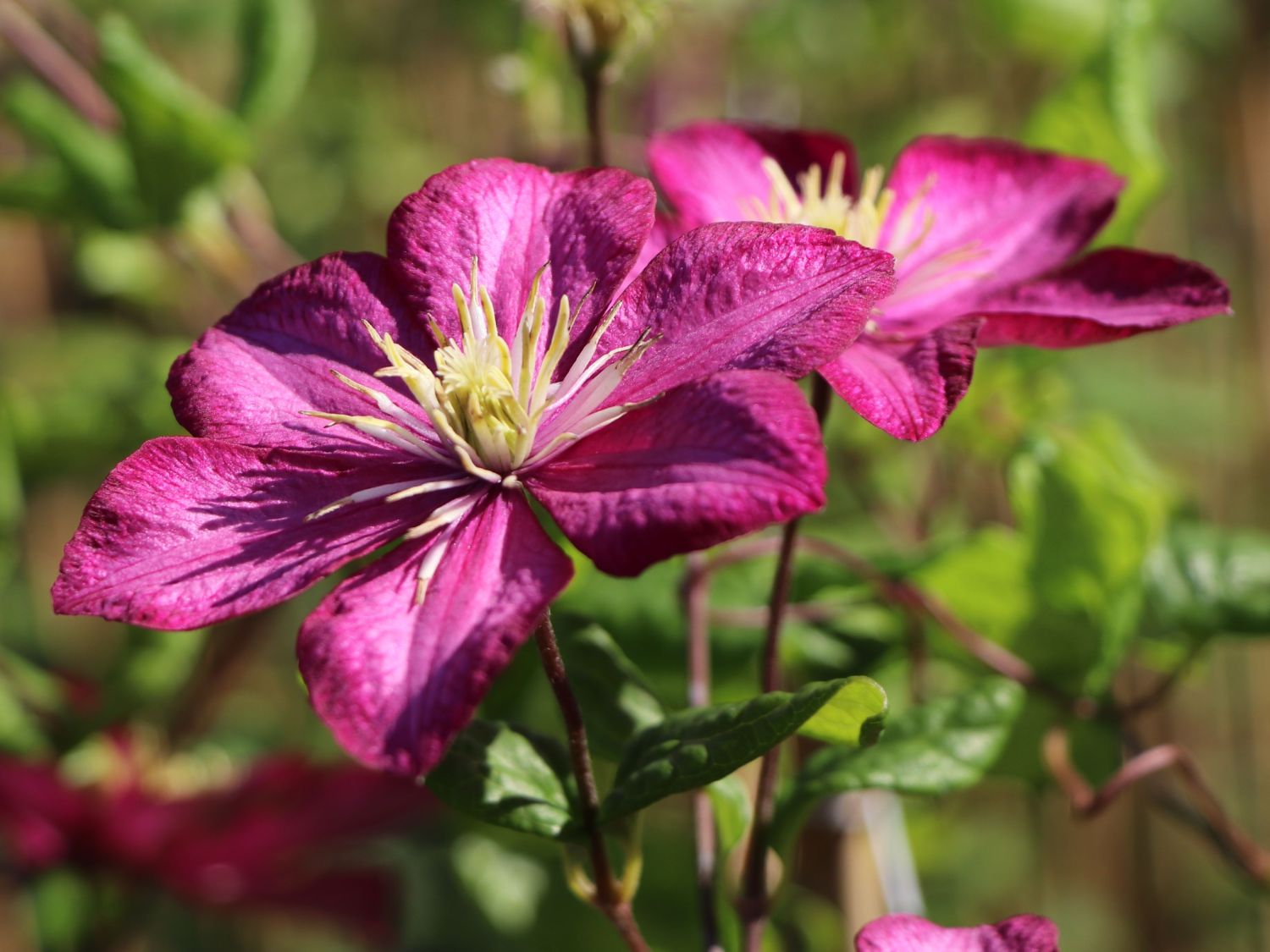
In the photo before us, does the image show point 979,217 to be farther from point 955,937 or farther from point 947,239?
point 955,937

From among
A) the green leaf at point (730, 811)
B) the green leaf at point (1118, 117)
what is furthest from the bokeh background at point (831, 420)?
the green leaf at point (730, 811)

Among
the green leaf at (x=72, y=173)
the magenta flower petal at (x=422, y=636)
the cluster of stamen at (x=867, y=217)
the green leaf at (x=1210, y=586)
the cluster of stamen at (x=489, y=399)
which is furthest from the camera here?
the green leaf at (x=72, y=173)

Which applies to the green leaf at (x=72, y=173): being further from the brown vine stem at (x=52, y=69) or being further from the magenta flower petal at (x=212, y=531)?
the magenta flower petal at (x=212, y=531)

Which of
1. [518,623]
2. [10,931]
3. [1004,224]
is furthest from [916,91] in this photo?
[10,931]

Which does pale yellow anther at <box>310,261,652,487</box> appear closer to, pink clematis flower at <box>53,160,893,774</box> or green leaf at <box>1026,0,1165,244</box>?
pink clematis flower at <box>53,160,893,774</box>

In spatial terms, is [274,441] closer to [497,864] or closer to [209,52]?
[497,864]

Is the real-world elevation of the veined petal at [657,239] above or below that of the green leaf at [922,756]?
above

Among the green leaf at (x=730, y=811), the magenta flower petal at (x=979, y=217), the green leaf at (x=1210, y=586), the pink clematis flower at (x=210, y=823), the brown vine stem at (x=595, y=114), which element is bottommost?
the pink clematis flower at (x=210, y=823)
